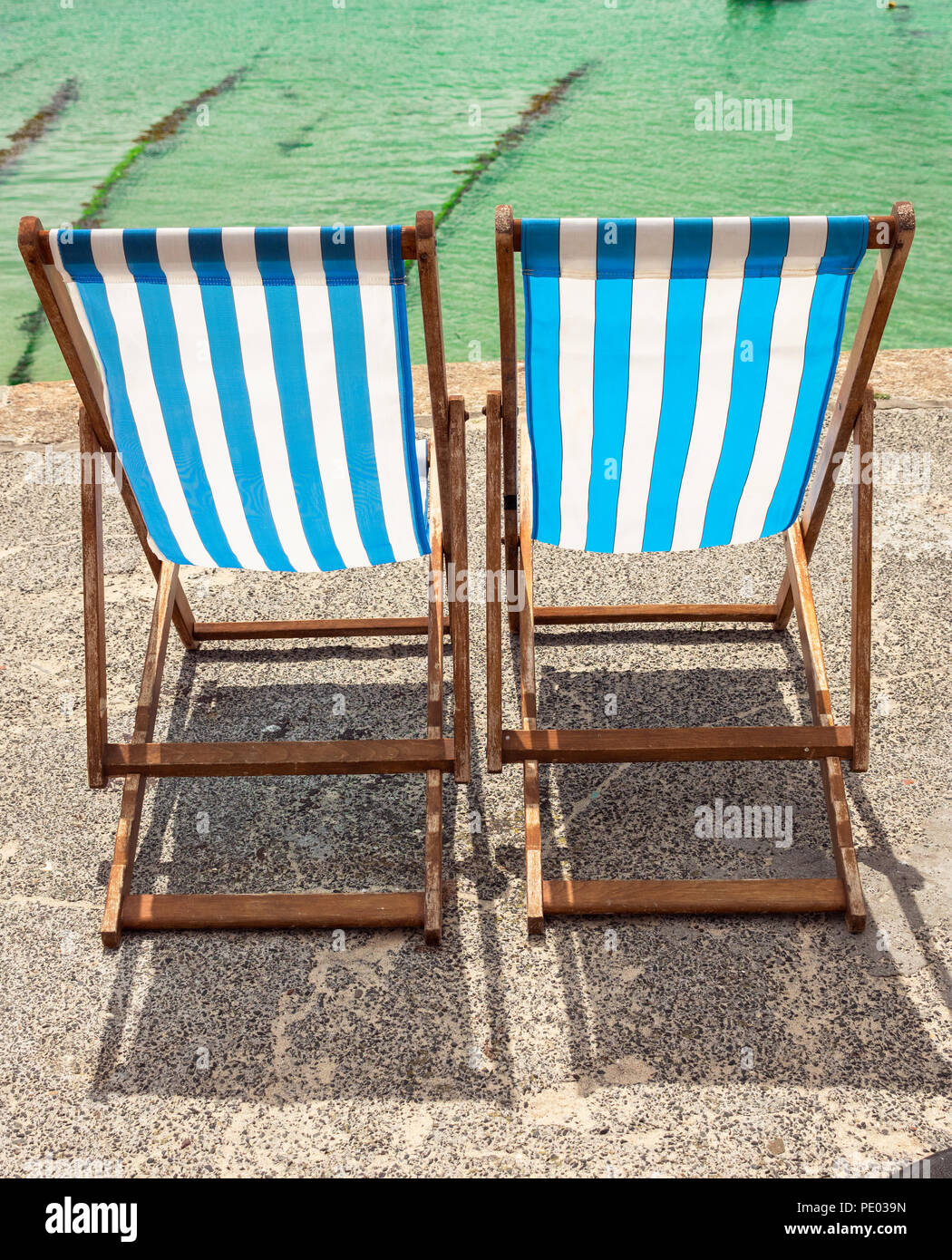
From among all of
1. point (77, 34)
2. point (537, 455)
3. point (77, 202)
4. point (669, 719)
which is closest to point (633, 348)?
point (537, 455)

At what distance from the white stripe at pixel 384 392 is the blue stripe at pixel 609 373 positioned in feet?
1.33

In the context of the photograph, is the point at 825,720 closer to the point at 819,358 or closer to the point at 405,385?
the point at 819,358

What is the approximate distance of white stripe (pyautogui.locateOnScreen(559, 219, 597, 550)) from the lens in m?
1.93

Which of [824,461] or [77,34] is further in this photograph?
[77,34]

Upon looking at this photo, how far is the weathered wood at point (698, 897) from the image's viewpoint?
2.16m

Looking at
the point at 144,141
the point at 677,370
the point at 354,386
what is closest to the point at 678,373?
the point at 677,370

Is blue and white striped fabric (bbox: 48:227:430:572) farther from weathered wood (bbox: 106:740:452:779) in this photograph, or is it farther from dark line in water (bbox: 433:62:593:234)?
dark line in water (bbox: 433:62:593:234)

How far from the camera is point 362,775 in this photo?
8.57 feet

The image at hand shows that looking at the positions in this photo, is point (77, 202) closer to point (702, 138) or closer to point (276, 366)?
point (702, 138)

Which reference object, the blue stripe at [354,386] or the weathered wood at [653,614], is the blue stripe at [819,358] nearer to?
the weathered wood at [653,614]

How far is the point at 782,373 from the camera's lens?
6.94ft

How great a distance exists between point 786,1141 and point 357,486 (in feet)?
5.01

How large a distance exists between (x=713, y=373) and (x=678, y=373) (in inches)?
2.7

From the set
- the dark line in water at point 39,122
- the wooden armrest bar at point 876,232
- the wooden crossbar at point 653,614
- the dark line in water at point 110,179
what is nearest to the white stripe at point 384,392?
the wooden armrest bar at point 876,232
